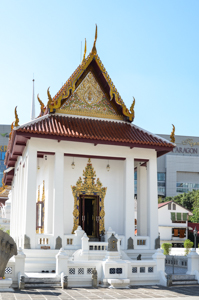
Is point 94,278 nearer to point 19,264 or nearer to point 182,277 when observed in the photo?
point 19,264

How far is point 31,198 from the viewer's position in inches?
622

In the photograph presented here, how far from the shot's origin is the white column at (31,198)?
15484 mm

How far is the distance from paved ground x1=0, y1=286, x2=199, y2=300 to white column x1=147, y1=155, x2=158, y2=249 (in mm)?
4341

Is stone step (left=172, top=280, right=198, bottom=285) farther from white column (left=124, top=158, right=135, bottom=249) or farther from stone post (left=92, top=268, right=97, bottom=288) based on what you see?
white column (left=124, top=158, right=135, bottom=249)

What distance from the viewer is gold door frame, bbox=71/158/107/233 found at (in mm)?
17438

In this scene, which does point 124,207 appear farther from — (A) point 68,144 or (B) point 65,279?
(B) point 65,279

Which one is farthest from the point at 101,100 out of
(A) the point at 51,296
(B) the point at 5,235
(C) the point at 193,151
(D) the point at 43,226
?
(C) the point at 193,151

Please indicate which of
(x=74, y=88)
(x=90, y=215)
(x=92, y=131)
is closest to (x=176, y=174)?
(x=90, y=215)

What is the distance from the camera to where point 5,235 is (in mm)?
11695

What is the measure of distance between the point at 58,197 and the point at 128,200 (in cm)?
289

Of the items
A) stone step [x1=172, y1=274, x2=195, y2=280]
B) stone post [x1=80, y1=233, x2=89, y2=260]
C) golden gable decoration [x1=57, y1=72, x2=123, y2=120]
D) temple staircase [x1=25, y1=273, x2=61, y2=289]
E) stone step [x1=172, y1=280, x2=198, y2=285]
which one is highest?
golden gable decoration [x1=57, y1=72, x2=123, y2=120]

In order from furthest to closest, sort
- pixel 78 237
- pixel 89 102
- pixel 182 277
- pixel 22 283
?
pixel 89 102, pixel 78 237, pixel 182 277, pixel 22 283

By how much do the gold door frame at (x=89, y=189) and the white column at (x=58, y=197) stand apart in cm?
141

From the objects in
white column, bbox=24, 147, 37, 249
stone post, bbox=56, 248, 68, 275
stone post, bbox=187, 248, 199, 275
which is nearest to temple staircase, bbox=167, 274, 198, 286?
stone post, bbox=187, 248, 199, 275
